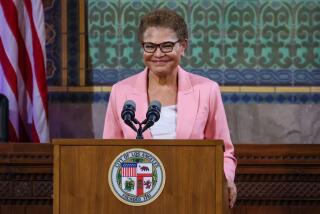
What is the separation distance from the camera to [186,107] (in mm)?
4176

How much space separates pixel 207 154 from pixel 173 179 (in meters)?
0.16

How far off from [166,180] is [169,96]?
2.32ft

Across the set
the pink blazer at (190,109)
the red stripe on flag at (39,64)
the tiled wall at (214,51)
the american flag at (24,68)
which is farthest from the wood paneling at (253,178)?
the pink blazer at (190,109)

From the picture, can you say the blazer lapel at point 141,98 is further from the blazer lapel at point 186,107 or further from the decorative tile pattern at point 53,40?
the decorative tile pattern at point 53,40

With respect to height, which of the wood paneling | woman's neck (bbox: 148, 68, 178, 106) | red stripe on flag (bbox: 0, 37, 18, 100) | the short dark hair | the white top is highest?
the short dark hair

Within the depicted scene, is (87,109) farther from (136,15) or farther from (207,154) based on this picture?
(207,154)

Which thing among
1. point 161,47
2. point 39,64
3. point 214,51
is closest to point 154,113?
point 161,47

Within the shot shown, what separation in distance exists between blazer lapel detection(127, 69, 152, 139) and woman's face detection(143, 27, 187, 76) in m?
0.08

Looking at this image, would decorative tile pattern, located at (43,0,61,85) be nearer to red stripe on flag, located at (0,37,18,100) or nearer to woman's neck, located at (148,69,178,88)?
red stripe on flag, located at (0,37,18,100)

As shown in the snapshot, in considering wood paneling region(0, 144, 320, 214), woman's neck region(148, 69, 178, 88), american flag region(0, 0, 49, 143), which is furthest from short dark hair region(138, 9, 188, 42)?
american flag region(0, 0, 49, 143)

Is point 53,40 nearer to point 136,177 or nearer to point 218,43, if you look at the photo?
point 218,43

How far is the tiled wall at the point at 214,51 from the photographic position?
672 centimetres

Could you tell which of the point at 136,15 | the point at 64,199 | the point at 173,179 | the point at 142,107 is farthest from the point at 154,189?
the point at 136,15

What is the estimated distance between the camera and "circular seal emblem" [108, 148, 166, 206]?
3.63 meters
